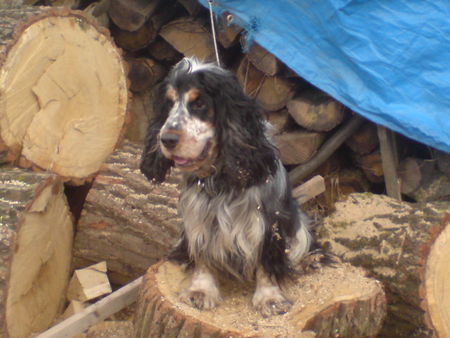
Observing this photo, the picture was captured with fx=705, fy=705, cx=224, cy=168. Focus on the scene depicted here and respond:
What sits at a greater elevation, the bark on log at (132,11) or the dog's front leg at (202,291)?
the bark on log at (132,11)

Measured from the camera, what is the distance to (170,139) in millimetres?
2832

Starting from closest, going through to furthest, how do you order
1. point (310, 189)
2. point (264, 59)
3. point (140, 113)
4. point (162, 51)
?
point (310, 189) < point (264, 59) < point (162, 51) < point (140, 113)

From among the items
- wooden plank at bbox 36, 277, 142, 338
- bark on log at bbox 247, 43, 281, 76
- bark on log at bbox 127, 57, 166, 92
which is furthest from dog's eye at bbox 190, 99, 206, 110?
bark on log at bbox 127, 57, 166, 92

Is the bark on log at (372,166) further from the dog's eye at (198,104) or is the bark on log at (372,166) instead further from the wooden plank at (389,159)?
the dog's eye at (198,104)

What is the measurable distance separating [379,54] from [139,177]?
5.39 ft

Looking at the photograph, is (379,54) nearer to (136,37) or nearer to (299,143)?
(299,143)

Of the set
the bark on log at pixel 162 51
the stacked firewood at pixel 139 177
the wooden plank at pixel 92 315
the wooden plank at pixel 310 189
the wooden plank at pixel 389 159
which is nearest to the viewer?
the stacked firewood at pixel 139 177

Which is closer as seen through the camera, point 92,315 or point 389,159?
point 92,315

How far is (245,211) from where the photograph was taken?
10.4 feet

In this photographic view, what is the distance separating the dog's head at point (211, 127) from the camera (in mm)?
2895

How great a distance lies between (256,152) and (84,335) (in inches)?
72.0

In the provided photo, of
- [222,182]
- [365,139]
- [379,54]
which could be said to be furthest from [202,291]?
[365,139]

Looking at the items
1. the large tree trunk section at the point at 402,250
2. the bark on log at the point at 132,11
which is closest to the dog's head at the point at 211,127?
the large tree trunk section at the point at 402,250

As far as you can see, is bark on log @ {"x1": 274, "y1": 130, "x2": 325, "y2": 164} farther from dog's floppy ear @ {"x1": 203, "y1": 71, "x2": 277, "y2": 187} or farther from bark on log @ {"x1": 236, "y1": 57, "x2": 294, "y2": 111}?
dog's floppy ear @ {"x1": 203, "y1": 71, "x2": 277, "y2": 187}
